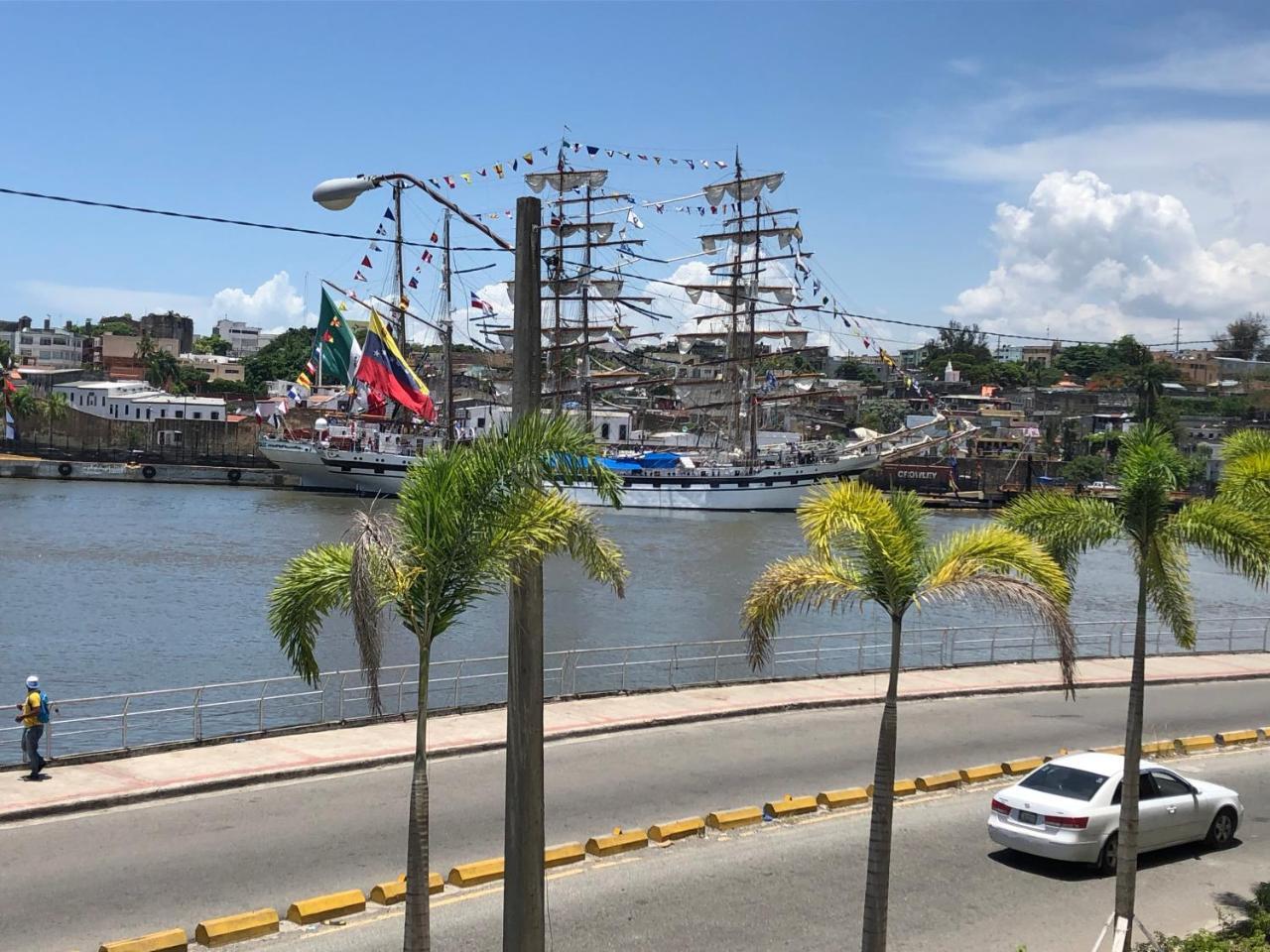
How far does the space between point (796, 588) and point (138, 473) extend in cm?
9551

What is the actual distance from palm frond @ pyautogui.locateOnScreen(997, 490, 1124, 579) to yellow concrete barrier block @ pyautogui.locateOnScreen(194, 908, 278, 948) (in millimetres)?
7928

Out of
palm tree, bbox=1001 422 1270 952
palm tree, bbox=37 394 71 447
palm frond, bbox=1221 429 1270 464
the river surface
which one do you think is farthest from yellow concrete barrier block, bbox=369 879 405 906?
palm tree, bbox=37 394 71 447

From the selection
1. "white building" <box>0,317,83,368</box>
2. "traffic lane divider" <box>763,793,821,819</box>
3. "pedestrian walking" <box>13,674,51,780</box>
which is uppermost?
"white building" <box>0,317,83,368</box>

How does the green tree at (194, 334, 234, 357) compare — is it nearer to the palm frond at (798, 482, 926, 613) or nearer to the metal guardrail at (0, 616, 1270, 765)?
the metal guardrail at (0, 616, 1270, 765)

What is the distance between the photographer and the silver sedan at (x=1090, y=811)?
529 inches

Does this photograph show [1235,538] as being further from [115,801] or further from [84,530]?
[84,530]

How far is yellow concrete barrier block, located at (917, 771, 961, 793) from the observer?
54.2 feet

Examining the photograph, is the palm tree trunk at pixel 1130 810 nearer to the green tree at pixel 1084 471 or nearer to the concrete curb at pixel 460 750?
the concrete curb at pixel 460 750

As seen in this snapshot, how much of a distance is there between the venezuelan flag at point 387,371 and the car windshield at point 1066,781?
7032 cm

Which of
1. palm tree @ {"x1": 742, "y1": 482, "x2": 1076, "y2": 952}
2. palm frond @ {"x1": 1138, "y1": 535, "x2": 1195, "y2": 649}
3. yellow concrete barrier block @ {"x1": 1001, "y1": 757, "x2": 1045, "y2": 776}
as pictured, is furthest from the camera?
yellow concrete barrier block @ {"x1": 1001, "y1": 757, "x2": 1045, "y2": 776}

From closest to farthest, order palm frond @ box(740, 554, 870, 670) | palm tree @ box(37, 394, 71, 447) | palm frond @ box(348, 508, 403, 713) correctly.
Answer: palm frond @ box(348, 508, 403, 713) < palm frond @ box(740, 554, 870, 670) < palm tree @ box(37, 394, 71, 447)

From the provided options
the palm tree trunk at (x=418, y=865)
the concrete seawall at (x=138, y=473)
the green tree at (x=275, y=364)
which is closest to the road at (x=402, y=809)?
the palm tree trunk at (x=418, y=865)

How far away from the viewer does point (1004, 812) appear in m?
13.8

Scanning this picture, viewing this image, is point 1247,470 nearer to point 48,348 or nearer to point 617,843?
point 617,843
